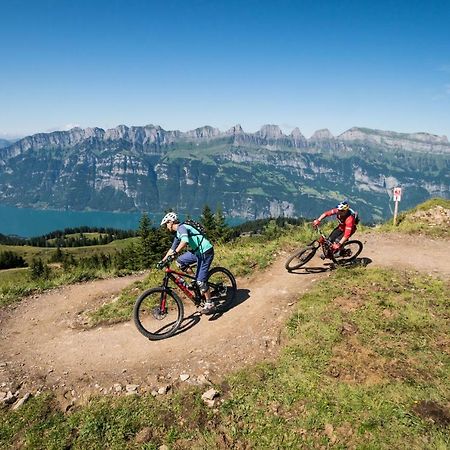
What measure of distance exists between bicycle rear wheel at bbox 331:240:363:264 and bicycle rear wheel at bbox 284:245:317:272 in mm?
1216

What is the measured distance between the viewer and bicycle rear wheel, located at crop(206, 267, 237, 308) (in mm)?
14125

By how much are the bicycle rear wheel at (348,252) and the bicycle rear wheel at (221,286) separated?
5787mm

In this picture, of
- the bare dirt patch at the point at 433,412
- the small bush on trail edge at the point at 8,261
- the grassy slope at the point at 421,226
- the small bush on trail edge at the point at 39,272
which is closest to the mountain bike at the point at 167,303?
the bare dirt patch at the point at 433,412

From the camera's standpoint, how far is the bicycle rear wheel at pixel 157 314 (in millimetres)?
12406

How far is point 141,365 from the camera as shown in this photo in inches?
429

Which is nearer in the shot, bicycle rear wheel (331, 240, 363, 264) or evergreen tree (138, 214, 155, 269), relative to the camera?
bicycle rear wheel (331, 240, 363, 264)

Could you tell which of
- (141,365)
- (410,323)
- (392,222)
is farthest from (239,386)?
(392,222)

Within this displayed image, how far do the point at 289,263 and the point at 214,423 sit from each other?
33.2ft

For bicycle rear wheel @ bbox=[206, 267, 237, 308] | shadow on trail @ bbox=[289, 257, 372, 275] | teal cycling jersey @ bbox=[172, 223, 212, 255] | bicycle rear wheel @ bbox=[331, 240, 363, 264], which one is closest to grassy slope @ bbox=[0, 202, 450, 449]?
bicycle rear wheel @ bbox=[206, 267, 237, 308]

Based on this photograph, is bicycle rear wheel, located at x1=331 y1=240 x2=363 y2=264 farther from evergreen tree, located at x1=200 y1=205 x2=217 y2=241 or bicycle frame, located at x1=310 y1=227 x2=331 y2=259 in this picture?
evergreen tree, located at x1=200 y1=205 x2=217 y2=241

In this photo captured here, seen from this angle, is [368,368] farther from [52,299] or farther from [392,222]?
[392,222]

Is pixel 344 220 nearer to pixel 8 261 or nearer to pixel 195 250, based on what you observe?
pixel 195 250

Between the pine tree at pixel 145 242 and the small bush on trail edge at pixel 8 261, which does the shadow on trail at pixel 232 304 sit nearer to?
the pine tree at pixel 145 242

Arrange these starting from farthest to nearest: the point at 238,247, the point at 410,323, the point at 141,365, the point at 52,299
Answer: the point at 238,247 → the point at 52,299 → the point at 410,323 → the point at 141,365
